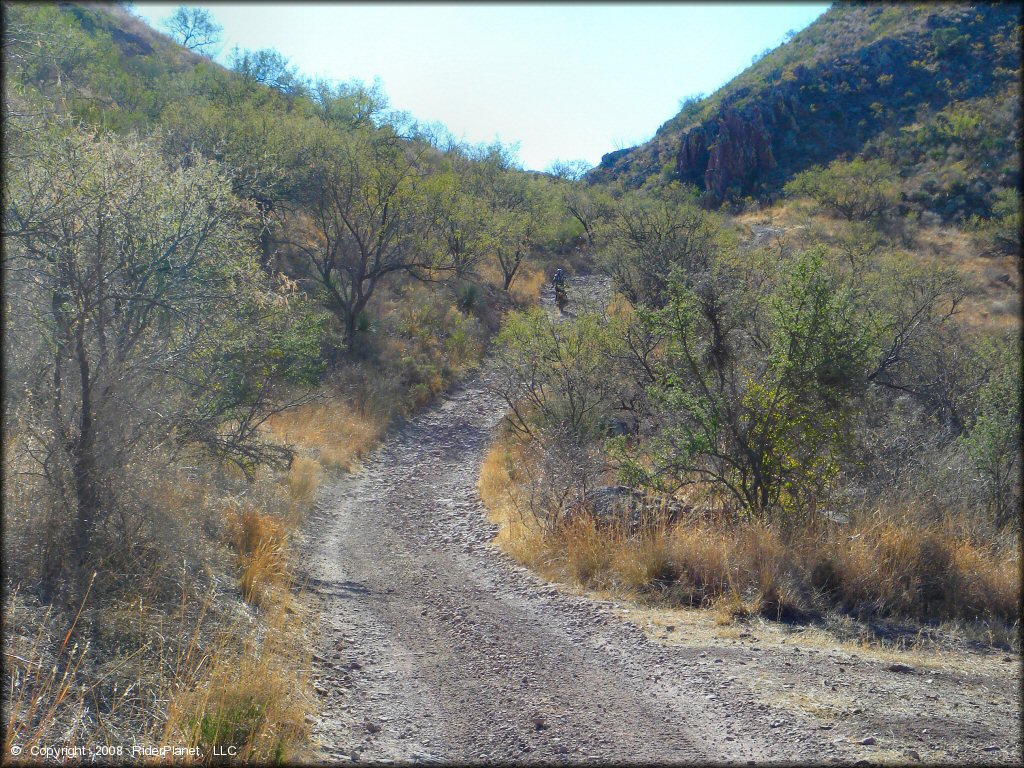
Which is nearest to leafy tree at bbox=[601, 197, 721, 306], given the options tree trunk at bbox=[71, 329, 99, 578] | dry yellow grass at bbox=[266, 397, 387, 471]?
dry yellow grass at bbox=[266, 397, 387, 471]

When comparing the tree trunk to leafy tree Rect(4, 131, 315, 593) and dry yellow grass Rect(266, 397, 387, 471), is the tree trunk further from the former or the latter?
dry yellow grass Rect(266, 397, 387, 471)

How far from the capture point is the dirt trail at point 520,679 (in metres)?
3.65

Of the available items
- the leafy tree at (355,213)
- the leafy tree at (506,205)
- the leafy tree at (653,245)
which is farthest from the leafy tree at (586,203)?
the leafy tree at (355,213)

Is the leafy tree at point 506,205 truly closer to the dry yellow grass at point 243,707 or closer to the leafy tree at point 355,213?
the leafy tree at point 355,213

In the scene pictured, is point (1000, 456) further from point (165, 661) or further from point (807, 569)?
point (165, 661)

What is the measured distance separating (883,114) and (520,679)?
46.3 meters

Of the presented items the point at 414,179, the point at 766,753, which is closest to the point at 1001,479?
the point at 766,753

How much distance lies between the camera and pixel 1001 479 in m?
8.09

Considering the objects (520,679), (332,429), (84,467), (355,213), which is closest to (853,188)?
(355,213)

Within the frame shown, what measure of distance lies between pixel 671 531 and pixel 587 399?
11.9 feet

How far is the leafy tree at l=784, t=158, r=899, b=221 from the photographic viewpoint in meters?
32.0

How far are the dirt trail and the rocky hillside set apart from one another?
34836 mm

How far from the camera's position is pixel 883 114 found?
3994cm

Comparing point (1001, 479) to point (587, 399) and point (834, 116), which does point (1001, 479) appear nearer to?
point (587, 399)
